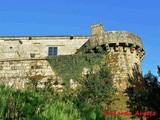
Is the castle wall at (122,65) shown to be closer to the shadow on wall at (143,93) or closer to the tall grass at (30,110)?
the shadow on wall at (143,93)

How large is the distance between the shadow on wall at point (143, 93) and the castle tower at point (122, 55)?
0.57 ft

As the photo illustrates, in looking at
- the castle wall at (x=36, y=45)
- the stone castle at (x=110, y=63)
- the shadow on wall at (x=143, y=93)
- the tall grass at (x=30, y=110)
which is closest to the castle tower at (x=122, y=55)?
the stone castle at (x=110, y=63)

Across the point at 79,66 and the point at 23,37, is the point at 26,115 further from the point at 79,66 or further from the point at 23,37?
the point at 23,37

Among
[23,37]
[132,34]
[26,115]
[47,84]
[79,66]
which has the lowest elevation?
[26,115]

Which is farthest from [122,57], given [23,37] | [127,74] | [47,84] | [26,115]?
[23,37]

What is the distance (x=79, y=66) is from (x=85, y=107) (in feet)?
24.9

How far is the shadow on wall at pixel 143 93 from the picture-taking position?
12664 millimetres

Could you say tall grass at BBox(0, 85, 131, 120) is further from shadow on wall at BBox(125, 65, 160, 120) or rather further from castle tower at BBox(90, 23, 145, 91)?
castle tower at BBox(90, 23, 145, 91)

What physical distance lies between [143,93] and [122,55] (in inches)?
101

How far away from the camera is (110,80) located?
47.9 feet

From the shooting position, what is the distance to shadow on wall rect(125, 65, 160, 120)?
12.7 meters

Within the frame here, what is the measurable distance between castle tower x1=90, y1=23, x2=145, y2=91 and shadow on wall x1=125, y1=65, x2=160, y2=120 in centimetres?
17

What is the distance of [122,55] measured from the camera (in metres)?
15.7

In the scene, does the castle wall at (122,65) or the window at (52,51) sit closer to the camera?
the castle wall at (122,65)
